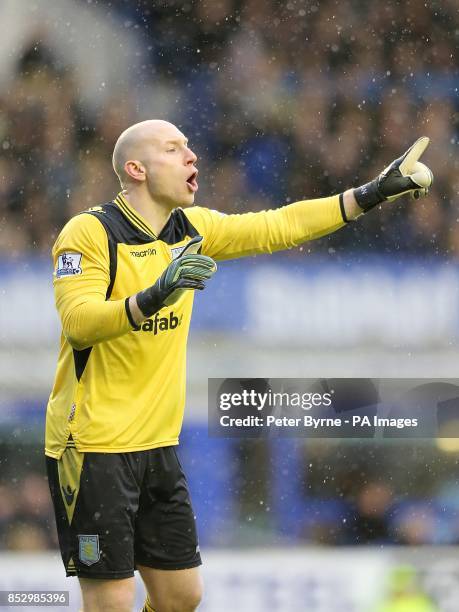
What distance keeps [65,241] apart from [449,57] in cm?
218

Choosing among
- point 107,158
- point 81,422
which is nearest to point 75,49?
point 107,158

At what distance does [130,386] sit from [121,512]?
31 centimetres

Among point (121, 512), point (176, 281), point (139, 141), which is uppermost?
point (139, 141)

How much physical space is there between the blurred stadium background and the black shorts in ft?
4.70

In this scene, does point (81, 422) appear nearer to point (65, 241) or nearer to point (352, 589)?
point (65, 241)

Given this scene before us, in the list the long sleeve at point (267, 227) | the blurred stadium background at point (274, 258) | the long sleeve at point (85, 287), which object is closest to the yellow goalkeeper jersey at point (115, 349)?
the long sleeve at point (85, 287)

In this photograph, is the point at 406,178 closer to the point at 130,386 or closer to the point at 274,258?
the point at 130,386

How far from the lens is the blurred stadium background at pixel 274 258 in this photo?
4.20 m

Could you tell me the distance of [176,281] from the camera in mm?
2406

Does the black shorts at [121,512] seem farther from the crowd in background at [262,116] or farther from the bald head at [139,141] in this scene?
the crowd in background at [262,116]

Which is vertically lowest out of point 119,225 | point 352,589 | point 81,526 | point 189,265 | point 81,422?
point 352,589

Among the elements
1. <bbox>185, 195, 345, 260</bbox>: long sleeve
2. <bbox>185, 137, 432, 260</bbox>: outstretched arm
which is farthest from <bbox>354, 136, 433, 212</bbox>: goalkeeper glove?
<bbox>185, 195, 345, 260</bbox>: long sleeve

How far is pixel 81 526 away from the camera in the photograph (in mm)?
2674

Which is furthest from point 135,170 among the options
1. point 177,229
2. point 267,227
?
point 267,227
